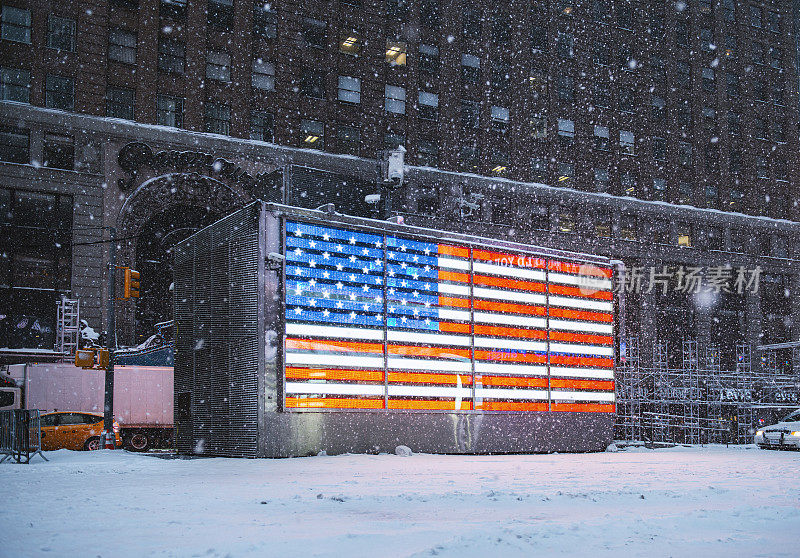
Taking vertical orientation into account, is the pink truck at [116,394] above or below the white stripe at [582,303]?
below

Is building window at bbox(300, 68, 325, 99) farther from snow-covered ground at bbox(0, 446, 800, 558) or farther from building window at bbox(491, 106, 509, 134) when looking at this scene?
snow-covered ground at bbox(0, 446, 800, 558)

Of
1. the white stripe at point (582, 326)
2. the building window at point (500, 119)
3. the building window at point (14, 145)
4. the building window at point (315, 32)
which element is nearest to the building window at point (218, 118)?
the building window at point (315, 32)

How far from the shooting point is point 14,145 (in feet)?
113

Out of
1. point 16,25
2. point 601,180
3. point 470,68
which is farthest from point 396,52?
point 16,25

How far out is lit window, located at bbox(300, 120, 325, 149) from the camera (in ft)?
134

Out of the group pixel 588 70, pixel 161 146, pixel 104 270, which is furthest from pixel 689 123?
pixel 104 270

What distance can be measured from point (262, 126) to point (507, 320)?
2249 cm

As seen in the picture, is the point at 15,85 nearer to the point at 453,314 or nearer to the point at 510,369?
the point at 453,314

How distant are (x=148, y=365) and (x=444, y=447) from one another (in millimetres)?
15097

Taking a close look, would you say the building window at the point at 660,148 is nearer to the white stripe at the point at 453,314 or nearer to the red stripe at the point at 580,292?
the red stripe at the point at 580,292

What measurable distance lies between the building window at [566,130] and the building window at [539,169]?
7.25ft

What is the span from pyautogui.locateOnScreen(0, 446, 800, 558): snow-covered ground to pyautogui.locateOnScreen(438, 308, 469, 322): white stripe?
6.33m

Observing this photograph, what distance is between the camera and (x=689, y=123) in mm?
53062

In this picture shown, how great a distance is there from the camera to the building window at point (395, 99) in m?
43.6
